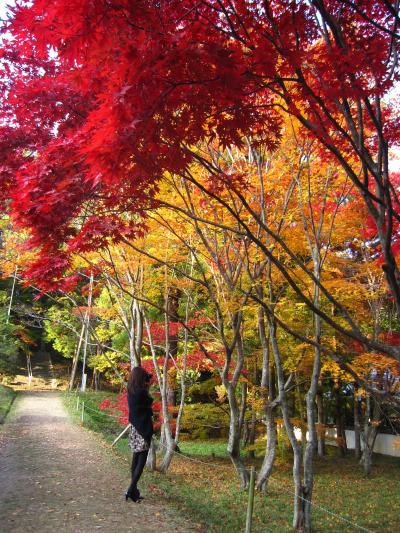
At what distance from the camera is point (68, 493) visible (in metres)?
6.01

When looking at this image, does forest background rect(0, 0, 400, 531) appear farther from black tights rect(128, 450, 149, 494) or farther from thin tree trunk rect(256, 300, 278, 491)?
black tights rect(128, 450, 149, 494)

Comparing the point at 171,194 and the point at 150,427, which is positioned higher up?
the point at 171,194

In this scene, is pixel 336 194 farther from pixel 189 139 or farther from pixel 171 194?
pixel 189 139

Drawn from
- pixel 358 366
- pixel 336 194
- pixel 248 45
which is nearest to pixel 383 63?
pixel 248 45

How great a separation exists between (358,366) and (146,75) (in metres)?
8.84

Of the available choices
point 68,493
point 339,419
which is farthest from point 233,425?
point 339,419

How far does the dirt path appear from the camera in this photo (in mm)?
4707

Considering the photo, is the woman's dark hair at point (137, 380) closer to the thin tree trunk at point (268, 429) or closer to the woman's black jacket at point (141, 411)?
the woman's black jacket at point (141, 411)

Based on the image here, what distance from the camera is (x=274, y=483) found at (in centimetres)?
1112

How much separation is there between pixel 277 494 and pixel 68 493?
537 cm

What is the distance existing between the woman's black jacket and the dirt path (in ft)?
3.08

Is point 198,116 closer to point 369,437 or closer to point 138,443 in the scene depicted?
point 138,443

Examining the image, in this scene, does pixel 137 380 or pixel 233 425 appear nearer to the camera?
pixel 137 380

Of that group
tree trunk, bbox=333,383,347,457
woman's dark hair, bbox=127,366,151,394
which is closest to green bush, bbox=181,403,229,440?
tree trunk, bbox=333,383,347,457
